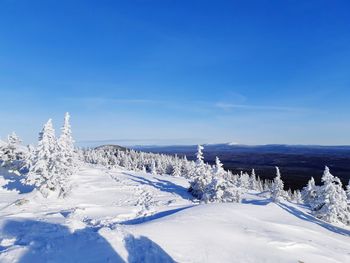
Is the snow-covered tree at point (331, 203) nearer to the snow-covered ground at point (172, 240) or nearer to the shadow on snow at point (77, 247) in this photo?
the snow-covered ground at point (172, 240)

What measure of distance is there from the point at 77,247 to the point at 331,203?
109 feet

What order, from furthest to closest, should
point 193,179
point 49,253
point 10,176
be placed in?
point 193,179 < point 10,176 < point 49,253

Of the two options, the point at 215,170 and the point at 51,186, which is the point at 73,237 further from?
the point at 215,170

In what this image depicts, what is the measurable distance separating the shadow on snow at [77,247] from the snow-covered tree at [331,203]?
100ft

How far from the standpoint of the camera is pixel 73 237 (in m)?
13.9

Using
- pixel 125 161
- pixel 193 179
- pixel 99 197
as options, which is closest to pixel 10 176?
pixel 99 197

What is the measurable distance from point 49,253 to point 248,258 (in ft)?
24.7

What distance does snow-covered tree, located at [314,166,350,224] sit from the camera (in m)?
36.7

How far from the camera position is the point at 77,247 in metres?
12.5

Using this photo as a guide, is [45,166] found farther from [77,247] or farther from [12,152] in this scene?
[77,247]

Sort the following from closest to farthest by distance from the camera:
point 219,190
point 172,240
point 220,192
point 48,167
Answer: point 172,240 < point 48,167 < point 220,192 < point 219,190

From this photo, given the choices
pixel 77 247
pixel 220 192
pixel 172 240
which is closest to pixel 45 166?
pixel 220 192

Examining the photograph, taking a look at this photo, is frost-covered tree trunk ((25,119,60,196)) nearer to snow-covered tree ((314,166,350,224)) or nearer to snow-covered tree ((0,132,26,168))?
snow-covered tree ((0,132,26,168))

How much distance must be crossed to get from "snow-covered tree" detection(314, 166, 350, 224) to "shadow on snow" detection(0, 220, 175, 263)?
3050 centimetres
